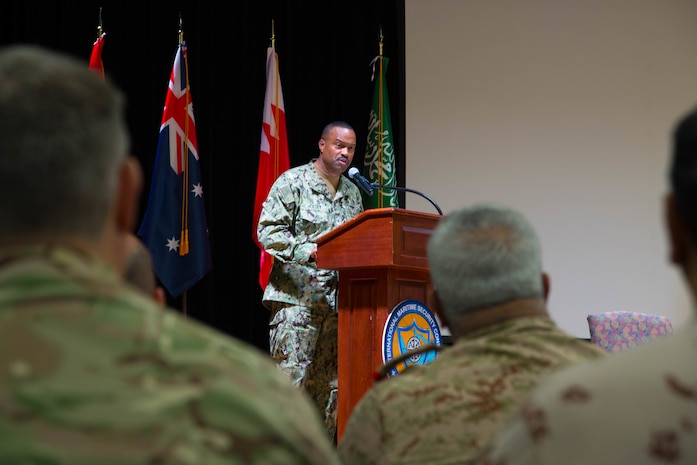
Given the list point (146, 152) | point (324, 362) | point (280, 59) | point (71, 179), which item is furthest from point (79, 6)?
point (71, 179)

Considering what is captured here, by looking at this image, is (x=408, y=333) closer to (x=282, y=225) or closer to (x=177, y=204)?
(x=282, y=225)

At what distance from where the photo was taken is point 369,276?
4082 millimetres

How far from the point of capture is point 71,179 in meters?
0.85

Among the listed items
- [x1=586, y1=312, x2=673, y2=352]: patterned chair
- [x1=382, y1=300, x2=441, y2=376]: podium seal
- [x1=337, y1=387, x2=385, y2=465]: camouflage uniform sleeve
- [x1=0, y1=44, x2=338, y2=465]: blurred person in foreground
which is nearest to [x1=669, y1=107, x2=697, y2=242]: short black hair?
[x1=0, y1=44, x2=338, y2=465]: blurred person in foreground

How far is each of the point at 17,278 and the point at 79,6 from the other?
215 inches

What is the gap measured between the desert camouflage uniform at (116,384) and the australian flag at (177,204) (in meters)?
4.62

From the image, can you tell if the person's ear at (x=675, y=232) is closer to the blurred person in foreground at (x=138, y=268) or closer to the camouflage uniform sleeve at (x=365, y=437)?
the camouflage uniform sleeve at (x=365, y=437)

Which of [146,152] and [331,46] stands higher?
[331,46]

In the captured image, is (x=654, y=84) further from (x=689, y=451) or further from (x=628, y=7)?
(x=689, y=451)

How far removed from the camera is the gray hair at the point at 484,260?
1.57 meters

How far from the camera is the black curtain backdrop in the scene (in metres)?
6.00

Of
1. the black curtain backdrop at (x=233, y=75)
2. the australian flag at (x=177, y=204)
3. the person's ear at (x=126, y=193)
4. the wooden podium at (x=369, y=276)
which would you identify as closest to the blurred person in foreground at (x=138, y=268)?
the person's ear at (x=126, y=193)

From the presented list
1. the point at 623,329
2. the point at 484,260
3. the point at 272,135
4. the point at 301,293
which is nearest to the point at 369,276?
the point at 301,293

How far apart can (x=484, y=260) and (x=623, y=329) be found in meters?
2.78
